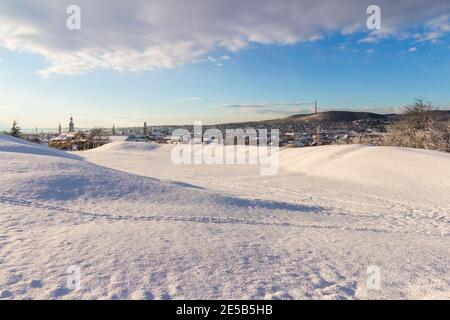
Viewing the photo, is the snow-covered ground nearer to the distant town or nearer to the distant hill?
the distant town

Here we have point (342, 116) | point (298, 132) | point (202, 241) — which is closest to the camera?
point (202, 241)

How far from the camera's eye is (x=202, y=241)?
5.39 metres

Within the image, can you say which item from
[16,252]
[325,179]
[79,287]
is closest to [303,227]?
[79,287]

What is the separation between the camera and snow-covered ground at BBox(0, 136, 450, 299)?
3.82 m

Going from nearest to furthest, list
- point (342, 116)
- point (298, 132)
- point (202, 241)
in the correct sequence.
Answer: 1. point (202, 241)
2. point (298, 132)
3. point (342, 116)

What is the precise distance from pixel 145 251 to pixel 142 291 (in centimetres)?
112

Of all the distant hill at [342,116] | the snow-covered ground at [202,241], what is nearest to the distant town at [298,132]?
the distant hill at [342,116]

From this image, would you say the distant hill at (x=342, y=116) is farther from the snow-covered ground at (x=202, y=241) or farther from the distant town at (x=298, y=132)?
the snow-covered ground at (x=202, y=241)

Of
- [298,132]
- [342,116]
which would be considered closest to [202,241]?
[298,132]

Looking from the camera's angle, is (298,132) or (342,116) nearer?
(298,132)

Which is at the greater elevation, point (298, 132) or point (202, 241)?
point (298, 132)

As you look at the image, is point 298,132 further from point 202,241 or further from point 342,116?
point 202,241

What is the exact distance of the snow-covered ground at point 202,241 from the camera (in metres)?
3.82

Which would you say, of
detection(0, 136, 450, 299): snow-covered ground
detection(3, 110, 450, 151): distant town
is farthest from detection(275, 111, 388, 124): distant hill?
detection(0, 136, 450, 299): snow-covered ground
